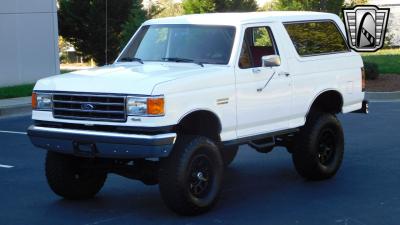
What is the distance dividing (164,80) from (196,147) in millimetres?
735

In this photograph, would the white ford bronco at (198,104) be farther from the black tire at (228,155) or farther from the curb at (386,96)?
the curb at (386,96)

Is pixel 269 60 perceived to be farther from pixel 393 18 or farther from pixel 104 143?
pixel 393 18

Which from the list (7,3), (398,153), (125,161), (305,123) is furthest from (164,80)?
(7,3)

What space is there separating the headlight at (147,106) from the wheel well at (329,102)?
2.84m

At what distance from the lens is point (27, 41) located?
22.9 meters

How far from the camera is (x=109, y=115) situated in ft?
24.3

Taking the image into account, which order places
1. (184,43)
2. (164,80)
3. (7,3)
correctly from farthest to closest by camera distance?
(7,3) → (184,43) → (164,80)

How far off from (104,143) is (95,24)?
25.9 m

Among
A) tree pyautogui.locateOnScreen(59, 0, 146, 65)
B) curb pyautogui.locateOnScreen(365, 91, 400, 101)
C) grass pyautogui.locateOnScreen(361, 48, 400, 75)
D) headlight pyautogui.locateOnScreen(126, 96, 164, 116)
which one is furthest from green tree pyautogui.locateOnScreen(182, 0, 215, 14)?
headlight pyautogui.locateOnScreen(126, 96, 164, 116)

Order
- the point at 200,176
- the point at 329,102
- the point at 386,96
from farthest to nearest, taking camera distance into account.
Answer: the point at 386,96 < the point at 329,102 < the point at 200,176

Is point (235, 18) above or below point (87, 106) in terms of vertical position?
above

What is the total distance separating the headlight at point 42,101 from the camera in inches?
310

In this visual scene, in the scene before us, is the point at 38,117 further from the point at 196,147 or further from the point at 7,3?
the point at 7,3

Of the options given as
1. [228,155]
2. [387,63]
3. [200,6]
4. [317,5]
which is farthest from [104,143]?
[317,5]
